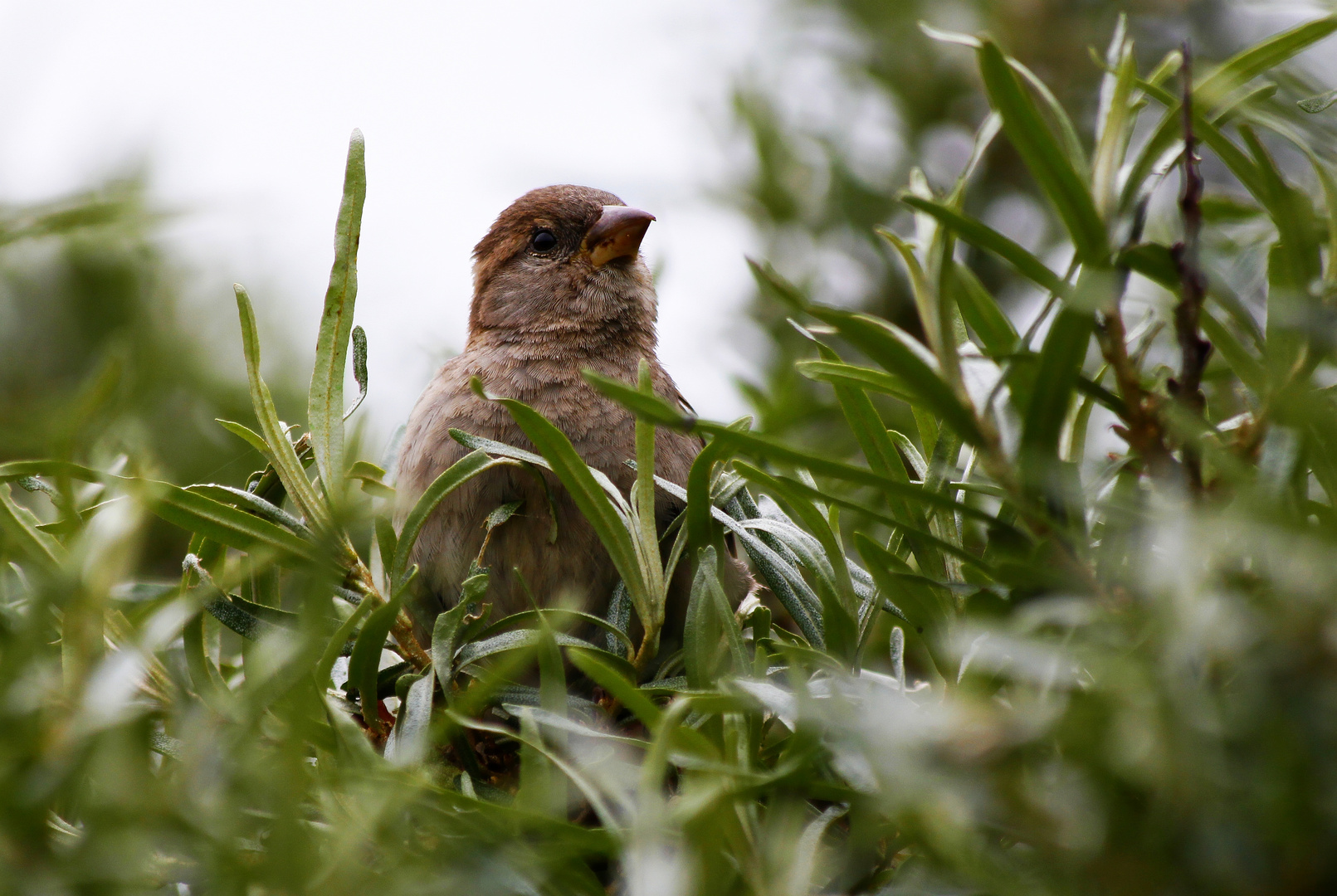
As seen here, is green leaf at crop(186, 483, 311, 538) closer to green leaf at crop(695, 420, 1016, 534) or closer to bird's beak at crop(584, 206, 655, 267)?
green leaf at crop(695, 420, 1016, 534)

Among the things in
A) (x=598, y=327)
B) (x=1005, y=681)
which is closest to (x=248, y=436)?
(x=1005, y=681)

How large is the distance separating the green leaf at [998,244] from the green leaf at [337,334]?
687mm

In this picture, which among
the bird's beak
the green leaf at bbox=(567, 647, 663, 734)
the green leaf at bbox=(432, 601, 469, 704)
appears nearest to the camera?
the green leaf at bbox=(567, 647, 663, 734)

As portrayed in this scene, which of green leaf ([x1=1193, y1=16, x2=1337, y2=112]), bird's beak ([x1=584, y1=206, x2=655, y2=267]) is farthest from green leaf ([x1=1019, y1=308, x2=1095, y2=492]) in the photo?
bird's beak ([x1=584, y1=206, x2=655, y2=267])

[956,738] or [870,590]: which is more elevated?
[956,738]

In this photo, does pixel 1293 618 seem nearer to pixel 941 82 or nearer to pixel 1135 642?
pixel 1135 642

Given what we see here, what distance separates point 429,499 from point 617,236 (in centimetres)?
192

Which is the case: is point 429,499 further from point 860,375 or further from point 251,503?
point 860,375

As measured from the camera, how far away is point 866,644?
4.10 feet

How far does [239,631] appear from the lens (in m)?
1.20

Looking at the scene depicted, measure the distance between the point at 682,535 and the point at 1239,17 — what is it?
285 centimetres

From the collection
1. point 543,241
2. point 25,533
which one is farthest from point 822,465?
point 543,241

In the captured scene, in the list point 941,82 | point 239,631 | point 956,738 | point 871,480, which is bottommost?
point 239,631

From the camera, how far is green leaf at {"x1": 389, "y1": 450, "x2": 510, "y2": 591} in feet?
3.99
